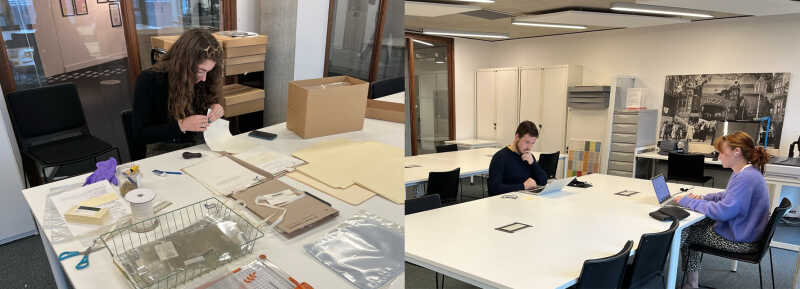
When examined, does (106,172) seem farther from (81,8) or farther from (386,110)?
(386,110)

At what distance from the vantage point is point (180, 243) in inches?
19.6

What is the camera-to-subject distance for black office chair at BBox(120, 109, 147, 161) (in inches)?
24.3

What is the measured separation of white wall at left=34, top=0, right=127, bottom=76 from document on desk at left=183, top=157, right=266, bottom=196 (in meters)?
0.23

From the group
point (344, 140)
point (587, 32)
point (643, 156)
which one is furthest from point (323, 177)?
point (587, 32)

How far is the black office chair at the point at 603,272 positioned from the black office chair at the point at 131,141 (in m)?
1.57

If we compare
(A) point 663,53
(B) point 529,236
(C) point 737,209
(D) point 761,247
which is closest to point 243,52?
(B) point 529,236

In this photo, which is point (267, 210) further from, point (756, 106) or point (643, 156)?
point (756, 106)

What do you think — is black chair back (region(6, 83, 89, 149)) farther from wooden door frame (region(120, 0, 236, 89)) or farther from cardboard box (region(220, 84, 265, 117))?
cardboard box (region(220, 84, 265, 117))

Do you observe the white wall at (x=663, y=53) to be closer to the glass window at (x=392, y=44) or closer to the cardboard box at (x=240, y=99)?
the cardboard box at (x=240, y=99)

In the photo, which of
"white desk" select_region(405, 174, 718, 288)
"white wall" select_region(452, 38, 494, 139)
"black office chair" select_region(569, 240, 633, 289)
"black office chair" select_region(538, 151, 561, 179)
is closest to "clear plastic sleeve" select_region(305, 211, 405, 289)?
"white desk" select_region(405, 174, 718, 288)

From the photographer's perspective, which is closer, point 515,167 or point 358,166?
point 358,166

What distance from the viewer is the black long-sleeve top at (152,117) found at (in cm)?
61

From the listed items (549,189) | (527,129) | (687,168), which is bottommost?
(687,168)

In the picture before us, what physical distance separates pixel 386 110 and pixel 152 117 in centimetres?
40
